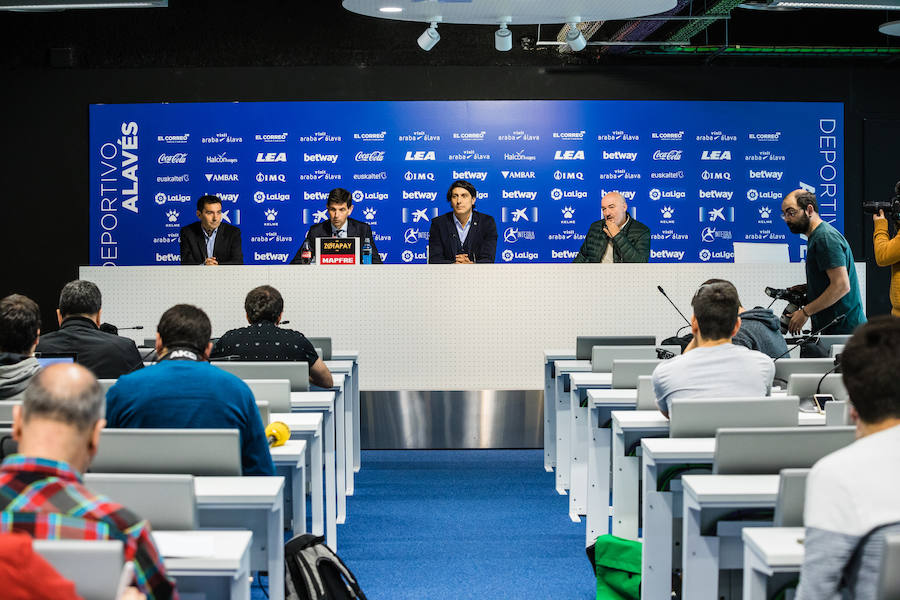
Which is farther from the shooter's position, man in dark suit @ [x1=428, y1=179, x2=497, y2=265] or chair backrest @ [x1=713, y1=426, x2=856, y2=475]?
man in dark suit @ [x1=428, y1=179, x2=497, y2=265]

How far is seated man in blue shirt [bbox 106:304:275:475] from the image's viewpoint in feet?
9.86

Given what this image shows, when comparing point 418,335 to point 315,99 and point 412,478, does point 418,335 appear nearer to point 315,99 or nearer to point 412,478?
point 412,478

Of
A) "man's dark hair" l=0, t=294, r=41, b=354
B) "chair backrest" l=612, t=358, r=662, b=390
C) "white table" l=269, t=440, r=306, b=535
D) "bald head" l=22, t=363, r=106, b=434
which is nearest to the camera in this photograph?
"bald head" l=22, t=363, r=106, b=434

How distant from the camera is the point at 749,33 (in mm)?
9438

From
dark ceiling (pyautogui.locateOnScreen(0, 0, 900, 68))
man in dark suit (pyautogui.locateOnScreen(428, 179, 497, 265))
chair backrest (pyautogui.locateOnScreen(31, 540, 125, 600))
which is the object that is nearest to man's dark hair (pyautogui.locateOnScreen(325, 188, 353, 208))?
man in dark suit (pyautogui.locateOnScreen(428, 179, 497, 265))

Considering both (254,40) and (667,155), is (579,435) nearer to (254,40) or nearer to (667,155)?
(667,155)

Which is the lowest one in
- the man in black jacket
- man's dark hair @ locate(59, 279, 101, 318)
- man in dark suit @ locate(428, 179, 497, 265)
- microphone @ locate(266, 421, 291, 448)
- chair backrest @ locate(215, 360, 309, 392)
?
microphone @ locate(266, 421, 291, 448)

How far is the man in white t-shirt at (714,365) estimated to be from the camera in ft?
11.6

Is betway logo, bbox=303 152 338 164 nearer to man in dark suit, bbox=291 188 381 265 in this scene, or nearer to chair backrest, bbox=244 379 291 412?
man in dark suit, bbox=291 188 381 265

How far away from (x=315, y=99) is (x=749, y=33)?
392cm

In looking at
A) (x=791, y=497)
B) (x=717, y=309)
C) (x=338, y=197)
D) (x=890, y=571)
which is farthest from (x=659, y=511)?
(x=338, y=197)

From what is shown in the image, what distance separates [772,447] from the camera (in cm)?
275

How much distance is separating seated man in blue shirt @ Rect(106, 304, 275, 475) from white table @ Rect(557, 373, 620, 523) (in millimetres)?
2067

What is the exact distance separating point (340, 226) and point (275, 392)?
3.68m
